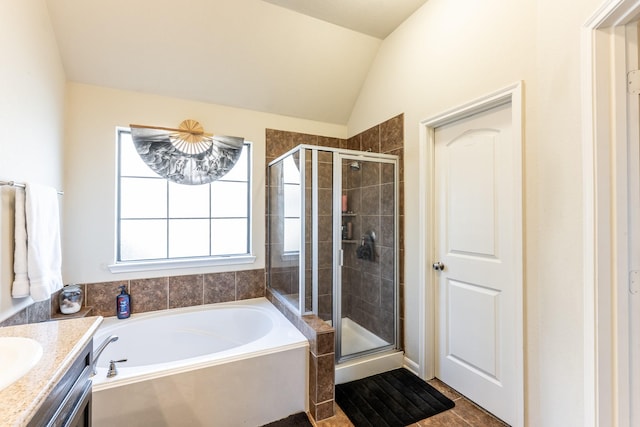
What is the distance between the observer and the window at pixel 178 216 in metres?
2.38

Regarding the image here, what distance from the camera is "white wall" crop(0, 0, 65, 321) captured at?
1.36m

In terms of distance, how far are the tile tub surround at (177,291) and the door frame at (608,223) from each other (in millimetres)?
2338

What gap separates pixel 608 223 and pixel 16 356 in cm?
209

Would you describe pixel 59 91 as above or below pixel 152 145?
above

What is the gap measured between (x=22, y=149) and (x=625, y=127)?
9.12ft

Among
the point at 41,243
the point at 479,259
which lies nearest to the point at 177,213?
the point at 41,243

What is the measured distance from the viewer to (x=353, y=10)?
2166mm

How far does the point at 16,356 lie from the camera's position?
2.93 ft

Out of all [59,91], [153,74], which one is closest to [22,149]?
[59,91]

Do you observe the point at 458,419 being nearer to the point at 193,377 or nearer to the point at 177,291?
the point at 193,377

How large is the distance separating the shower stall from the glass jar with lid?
1486 millimetres

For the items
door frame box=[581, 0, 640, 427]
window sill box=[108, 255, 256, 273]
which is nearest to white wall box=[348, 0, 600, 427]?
door frame box=[581, 0, 640, 427]

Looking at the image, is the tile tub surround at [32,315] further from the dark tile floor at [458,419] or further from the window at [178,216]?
the dark tile floor at [458,419]

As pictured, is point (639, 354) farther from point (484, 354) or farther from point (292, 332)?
A: point (292, 332)
